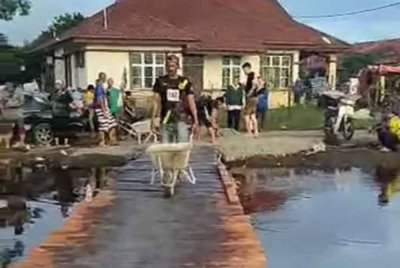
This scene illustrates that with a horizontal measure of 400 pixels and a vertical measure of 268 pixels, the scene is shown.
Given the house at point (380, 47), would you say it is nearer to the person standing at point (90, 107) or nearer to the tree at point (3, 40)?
the tree at point (3, 40)

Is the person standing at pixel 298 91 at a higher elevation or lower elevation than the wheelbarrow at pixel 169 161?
lower

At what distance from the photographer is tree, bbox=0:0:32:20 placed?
46.7m

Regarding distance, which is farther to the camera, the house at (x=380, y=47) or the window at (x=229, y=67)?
the house at (x=380, y=47)

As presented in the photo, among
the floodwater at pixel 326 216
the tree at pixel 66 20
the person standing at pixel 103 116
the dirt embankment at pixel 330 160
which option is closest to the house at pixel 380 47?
the tree at pixel 66 20

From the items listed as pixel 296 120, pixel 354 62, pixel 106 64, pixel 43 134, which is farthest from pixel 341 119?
pixel 354 62

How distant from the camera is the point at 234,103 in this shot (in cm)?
2489

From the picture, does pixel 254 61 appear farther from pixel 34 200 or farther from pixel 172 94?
pixel 172 94

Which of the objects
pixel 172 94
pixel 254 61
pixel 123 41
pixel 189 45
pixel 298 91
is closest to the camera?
pixel 172 94

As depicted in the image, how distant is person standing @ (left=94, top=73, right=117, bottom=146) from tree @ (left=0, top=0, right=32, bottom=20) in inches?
1017

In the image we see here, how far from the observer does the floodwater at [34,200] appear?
1089cm

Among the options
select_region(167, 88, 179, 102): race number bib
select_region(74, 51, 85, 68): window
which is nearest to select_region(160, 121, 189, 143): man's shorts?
select_region(167, 88, 179, 102): race number bib

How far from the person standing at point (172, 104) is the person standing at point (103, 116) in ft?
30.8

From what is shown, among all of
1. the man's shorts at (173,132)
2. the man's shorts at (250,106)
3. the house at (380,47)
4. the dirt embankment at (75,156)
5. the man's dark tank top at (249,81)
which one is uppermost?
the house at (380,47)

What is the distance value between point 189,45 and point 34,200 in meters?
20.0
